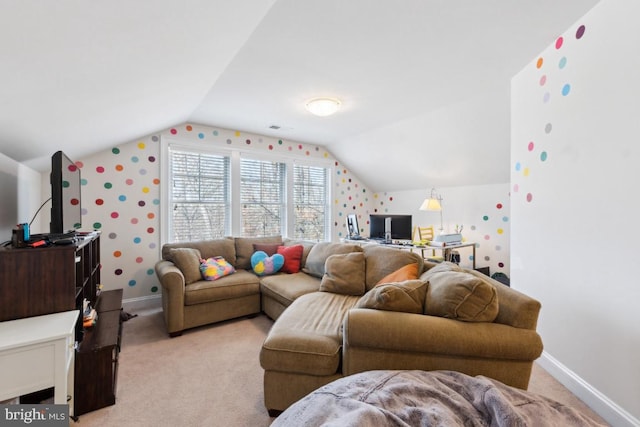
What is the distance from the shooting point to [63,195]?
1.83 meters

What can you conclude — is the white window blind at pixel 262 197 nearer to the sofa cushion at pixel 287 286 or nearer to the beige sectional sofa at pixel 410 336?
the sofa cushion at pixel 287 286

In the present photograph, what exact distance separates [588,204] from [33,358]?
10.2 ft

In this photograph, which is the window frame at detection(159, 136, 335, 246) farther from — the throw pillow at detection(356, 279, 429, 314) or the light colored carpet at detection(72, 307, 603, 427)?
the throw pillow at detection(356, 279, 429, 314)

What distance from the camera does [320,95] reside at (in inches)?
115

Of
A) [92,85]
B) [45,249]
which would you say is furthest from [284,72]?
[45,249]

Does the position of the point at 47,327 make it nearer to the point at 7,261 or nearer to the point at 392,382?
the point at 7,261

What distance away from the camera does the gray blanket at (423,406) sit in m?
0.93

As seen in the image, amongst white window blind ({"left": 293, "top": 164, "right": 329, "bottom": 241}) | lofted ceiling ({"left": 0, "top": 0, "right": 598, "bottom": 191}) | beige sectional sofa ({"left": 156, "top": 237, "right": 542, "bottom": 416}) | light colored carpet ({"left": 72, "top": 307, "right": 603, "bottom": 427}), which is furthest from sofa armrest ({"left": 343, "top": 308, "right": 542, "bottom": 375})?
white window blind ({"left": 293, "top": 164, "right": 329, "bottom": 241})

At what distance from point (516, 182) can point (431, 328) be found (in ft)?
5.80

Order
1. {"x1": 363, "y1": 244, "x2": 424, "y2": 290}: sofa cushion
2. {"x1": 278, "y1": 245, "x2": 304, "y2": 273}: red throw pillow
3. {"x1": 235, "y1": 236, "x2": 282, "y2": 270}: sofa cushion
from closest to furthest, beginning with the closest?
{"x1": 363, "y1": 244, "x2": 424, "y2": 290}: sofa cushion, {"x1": 278, "y1": 245, "x2": 304, "y2": 273}: red throw pillow, {"x1": 235, "y1": 236, "x2": 282, "y2": 270}: sofa cushion

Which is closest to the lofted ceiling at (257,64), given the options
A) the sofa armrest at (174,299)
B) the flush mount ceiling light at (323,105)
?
the flush mount ceiling light at (323,105)

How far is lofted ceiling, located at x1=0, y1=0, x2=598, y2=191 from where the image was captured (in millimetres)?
1188

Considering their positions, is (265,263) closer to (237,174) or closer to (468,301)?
(237,174)

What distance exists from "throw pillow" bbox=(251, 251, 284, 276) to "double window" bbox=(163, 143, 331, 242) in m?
0.92
